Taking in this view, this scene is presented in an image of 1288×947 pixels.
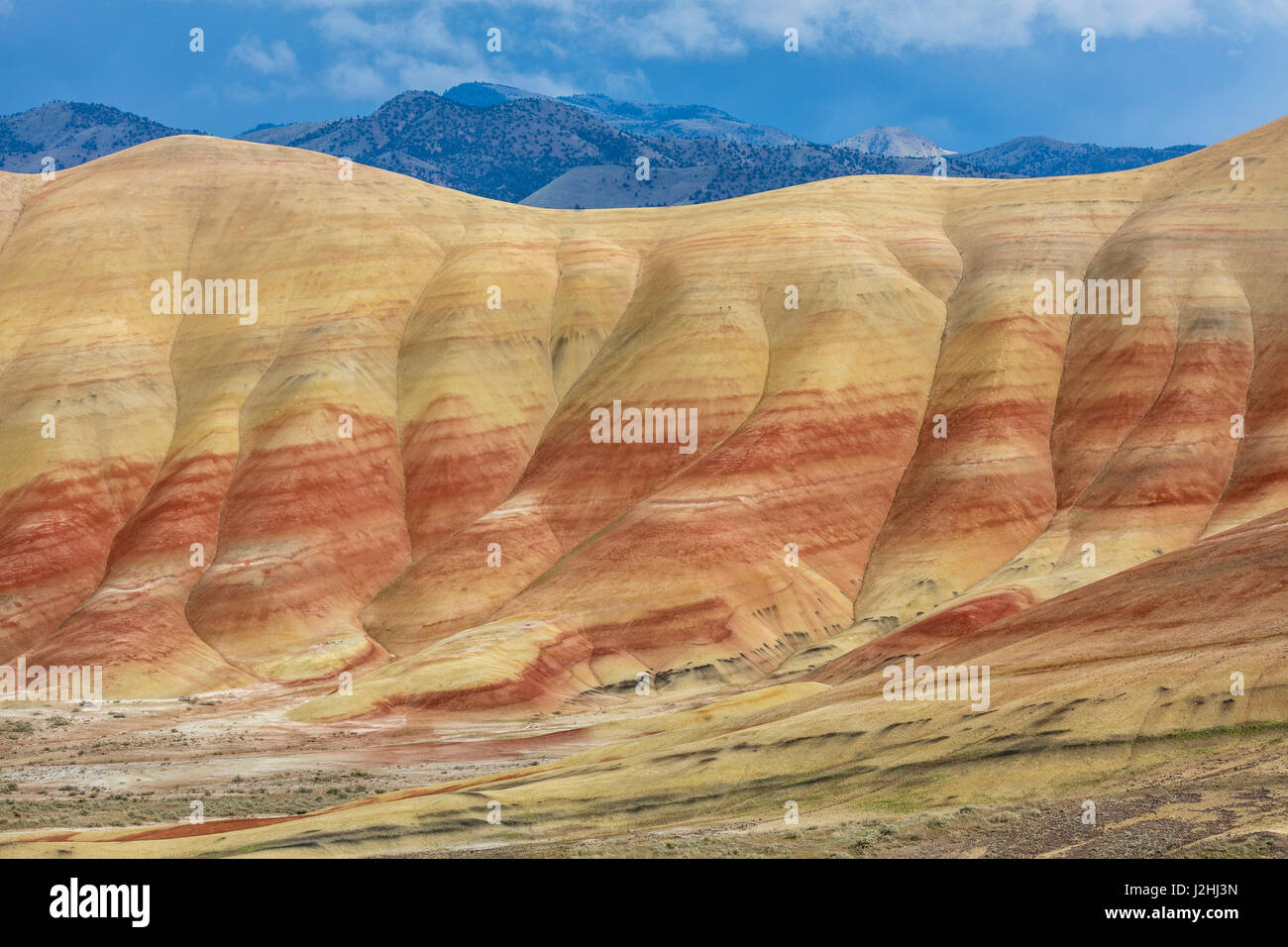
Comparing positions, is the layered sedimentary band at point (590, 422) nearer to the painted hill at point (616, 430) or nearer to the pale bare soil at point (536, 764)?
the painted hill at point (616, 430)

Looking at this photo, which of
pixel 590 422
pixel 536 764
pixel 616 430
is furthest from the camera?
pixel 590 422

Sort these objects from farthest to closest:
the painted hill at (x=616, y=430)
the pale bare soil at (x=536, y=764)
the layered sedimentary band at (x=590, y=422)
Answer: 1. the layered sedimentary band at (x=590, y=422)
2. the painted hill at (x=616, y=430)
3. the pale bare soil at (x=536, y=764)

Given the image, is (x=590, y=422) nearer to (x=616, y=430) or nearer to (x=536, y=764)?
(x=616, y=430)

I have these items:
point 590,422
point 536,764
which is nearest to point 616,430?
point 590,422

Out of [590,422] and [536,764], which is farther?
[590,422]

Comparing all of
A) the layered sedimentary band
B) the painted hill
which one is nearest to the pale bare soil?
the painted hill

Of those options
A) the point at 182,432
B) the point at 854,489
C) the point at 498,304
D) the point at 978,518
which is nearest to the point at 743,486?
the point at 854,489

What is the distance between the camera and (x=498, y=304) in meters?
92.3

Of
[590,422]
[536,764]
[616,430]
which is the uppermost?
[590,422]

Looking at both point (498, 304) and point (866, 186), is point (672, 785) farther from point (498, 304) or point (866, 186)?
point (866, 186)

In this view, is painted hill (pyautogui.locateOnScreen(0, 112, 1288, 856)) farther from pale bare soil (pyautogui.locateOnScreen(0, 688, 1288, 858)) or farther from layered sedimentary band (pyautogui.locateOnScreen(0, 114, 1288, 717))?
pale bare soil (pyautogui.locateOnScreen(0, 688, 1288, 858))

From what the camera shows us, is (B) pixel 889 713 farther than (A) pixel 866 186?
No

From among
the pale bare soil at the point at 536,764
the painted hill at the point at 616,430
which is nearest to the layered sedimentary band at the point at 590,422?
the painted hill at the point at 616,430

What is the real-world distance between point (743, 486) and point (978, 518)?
12651 mm
